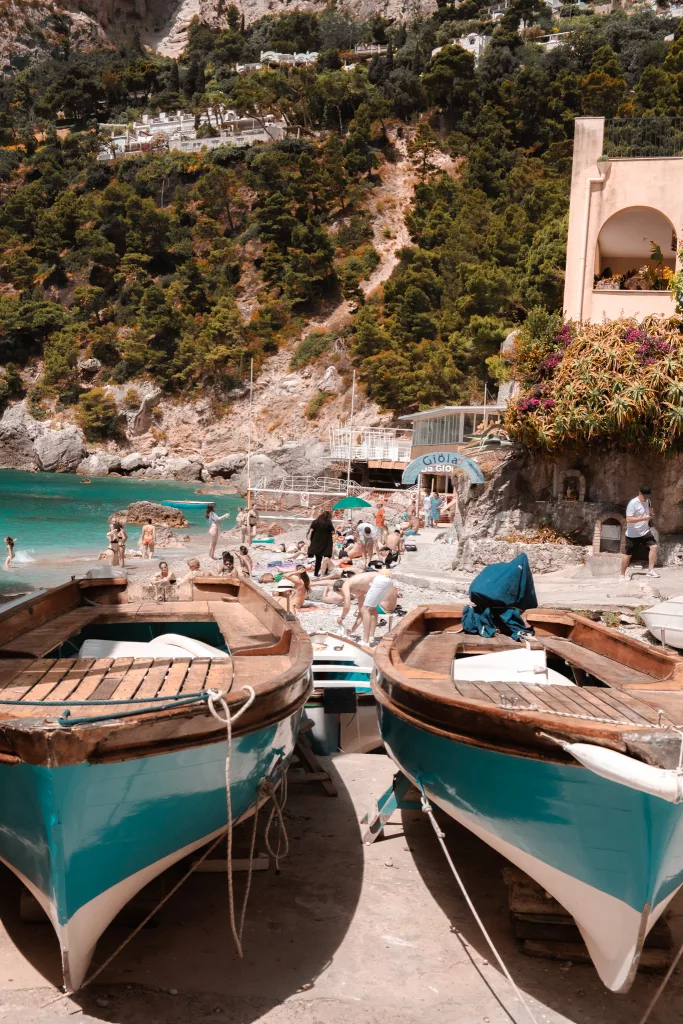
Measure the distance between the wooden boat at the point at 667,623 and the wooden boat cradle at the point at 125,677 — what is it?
20.8 ft

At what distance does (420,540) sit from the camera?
2675cm

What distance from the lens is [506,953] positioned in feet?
17.7

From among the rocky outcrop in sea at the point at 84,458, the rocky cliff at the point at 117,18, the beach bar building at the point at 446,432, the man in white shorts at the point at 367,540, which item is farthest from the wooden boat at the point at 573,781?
the rocky cliff at the point at 117,18

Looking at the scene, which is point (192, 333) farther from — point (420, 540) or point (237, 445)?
point (420, 540)

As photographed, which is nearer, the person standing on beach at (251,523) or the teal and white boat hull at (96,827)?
the teal and white boat hull at (96,827)

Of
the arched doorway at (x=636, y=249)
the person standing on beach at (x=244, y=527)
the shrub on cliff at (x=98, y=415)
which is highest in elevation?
the arched doorway at (x=636, y=249)

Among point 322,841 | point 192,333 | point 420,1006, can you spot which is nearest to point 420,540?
point 322,841

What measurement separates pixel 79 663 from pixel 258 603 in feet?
8.83

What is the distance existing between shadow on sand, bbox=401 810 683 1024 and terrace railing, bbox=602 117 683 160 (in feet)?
67.2

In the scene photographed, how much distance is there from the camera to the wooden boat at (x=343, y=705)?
8703 mm

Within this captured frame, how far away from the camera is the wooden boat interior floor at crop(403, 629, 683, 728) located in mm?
5430

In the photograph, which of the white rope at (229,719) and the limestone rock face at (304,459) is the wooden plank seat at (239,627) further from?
the limestone rock face at (304,459)

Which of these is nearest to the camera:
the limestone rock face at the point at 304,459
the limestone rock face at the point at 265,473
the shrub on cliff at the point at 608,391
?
the shrub on cliff at the point at 608,391

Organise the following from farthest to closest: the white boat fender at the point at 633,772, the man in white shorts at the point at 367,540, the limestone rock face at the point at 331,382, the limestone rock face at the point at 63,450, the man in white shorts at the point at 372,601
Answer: the limestone rock face at the point at 63,450 → the limestone rock face at the point at 331,382 → the man in white shorts at the point at 367,540 → the man in white shorts at the point at 372,601 → the white boat fender at the point at 633,772
